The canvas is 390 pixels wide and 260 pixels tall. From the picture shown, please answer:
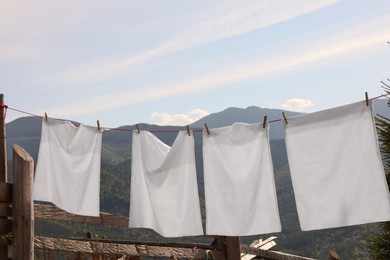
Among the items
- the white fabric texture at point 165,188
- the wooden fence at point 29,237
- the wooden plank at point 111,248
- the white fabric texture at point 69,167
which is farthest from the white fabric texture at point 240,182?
the white fabric texture at point 69,167

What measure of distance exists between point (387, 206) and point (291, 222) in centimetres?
6100

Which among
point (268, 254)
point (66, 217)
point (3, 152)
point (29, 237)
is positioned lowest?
point (268, 254)

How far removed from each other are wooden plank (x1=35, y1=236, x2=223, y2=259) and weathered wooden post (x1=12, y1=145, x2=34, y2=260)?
1.96ft

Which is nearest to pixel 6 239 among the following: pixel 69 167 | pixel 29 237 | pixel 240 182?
pixel 29 237

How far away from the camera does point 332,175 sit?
20.5 feet

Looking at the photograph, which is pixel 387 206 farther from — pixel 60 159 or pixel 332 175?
pixel 60 159

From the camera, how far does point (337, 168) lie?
6.24 meters

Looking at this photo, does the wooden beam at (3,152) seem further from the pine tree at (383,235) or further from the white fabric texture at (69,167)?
the pine tree at (383,235)

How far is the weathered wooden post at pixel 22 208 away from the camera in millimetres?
6359

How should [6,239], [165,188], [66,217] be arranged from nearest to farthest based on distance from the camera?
1. [6,239]
2. [165,188]
3. [66,217]

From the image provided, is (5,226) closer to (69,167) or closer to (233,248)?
(69,167)

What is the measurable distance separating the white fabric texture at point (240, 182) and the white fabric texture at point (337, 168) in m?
0.34

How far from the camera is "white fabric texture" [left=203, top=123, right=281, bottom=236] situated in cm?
666

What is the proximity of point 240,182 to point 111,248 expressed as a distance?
1.90 metres
